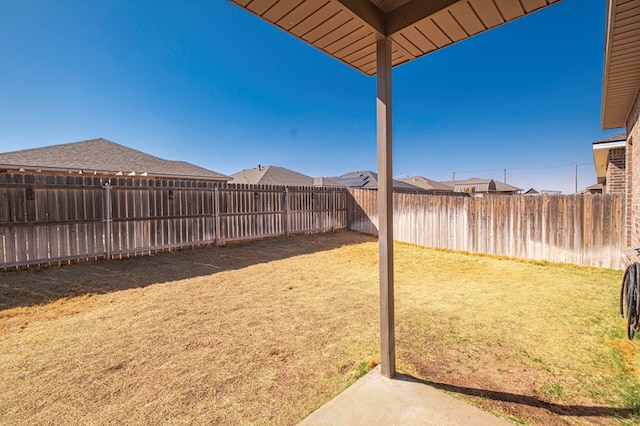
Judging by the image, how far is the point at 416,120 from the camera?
20.5 meters

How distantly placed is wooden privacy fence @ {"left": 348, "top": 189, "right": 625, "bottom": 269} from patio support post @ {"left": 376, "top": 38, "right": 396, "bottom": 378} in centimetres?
618

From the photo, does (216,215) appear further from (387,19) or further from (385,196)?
(387,19)

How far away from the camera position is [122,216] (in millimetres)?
6324

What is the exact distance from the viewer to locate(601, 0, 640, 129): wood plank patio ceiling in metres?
2.08

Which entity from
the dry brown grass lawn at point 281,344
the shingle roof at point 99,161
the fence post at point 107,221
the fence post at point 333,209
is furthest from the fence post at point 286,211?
the shingle roof at point 99,161

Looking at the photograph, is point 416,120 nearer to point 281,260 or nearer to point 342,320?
point 281,260

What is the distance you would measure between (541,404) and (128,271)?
253 inches

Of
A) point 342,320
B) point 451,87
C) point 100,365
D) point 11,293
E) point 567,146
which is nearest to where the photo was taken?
point 100,365

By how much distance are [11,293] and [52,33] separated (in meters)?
8.41

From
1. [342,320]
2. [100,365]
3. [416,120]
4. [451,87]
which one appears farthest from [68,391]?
[416,120]

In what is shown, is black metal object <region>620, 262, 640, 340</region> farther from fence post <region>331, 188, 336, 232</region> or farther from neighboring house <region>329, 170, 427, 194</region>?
neighboring house <region>329, 170, 427, 194</region>

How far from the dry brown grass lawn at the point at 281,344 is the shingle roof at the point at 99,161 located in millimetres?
7142

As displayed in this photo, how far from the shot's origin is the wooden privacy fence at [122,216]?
507cm

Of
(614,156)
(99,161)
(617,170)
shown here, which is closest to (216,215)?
(99,161)
